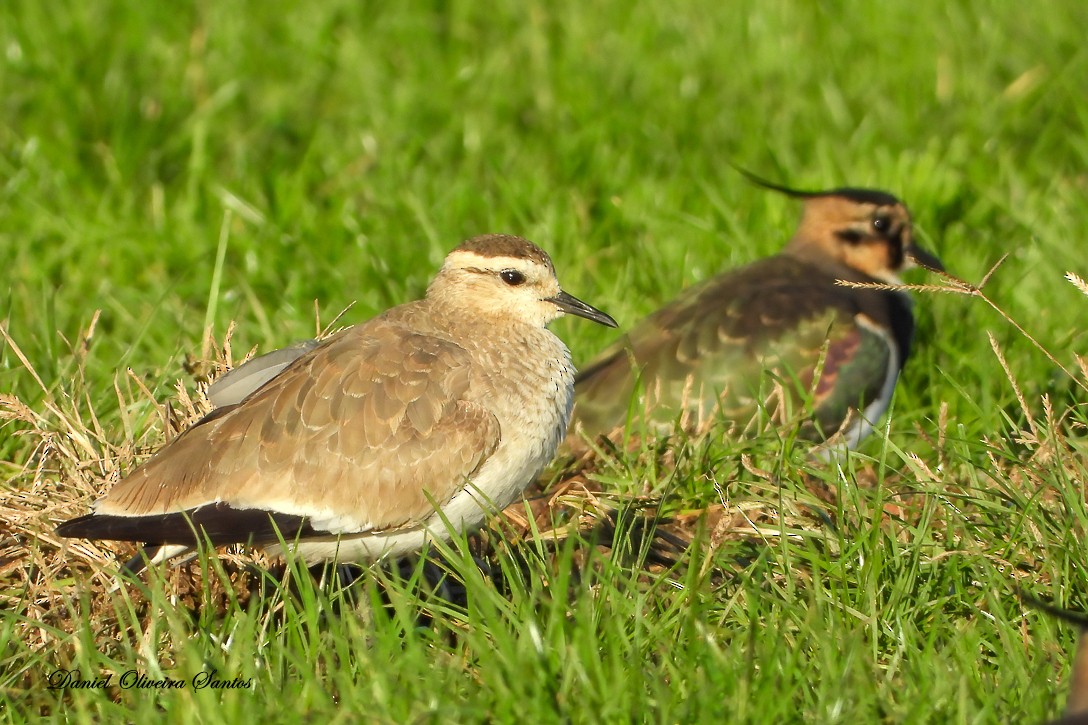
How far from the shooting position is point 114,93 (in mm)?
7242

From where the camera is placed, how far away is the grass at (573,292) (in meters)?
3.32

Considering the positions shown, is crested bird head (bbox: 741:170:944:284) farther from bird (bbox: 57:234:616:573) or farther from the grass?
bird (bbox: 57:234:616:573)

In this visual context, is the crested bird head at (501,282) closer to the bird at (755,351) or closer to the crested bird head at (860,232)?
the bird at (755,351)

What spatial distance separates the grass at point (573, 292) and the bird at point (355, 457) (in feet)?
0.58

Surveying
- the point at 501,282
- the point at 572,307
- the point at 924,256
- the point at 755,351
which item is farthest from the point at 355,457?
the point at 924,256

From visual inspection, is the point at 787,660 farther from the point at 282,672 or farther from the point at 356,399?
the point at 356,399

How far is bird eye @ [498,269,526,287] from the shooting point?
14.4 feet

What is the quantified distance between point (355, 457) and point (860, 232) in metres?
2.86

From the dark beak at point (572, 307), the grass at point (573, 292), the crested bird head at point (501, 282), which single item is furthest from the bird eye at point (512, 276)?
the grass at point (573, 292)

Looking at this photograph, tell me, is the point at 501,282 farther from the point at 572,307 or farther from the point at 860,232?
the point at 860,232

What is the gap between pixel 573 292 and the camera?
5918 millimetres

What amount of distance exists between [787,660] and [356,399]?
138cm

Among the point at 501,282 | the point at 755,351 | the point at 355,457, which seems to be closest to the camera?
the point at 355,457

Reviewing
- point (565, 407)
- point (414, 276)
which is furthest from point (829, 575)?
point (414, 276)
